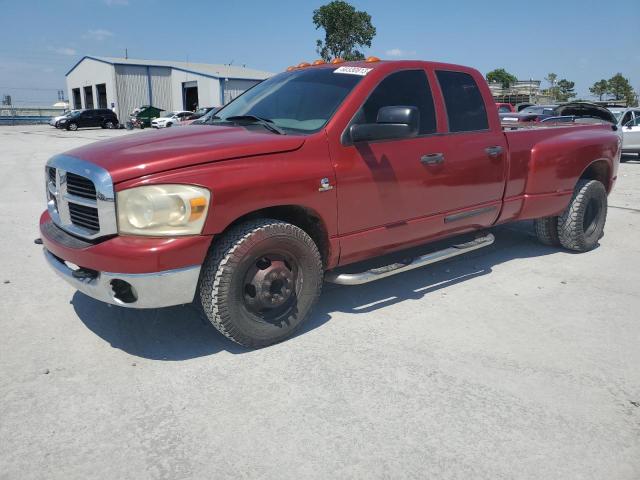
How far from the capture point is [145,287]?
3029 millimetres

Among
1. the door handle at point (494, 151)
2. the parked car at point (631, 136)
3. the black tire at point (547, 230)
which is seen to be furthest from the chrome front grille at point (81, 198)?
the parked car at point (631, 136)

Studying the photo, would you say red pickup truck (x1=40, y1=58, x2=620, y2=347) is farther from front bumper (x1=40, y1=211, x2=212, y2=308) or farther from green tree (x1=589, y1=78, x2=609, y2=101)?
green tree (x1=589, y1=78, x2=609, y2=101)

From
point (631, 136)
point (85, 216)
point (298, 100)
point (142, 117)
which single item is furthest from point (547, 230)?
point (142, 117)

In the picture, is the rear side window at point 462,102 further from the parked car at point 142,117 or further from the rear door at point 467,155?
the parked car at point 142,117

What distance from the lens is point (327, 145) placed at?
358 centimetres

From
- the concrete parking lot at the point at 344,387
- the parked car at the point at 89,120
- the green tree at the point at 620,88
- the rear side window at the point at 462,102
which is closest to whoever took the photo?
the concrete parking lot at the point at 344,387

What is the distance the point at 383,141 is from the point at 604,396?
2117 millimetres

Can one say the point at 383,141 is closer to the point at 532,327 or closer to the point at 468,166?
the point at 468,166

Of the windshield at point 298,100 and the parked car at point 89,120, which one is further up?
the parked car at point 89,120

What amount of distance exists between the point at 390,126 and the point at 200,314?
1952mm

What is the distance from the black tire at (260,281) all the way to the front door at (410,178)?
37 cm

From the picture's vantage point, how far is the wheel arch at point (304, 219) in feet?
11.4

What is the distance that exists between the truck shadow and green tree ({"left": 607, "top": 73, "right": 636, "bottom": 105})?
2380 inches

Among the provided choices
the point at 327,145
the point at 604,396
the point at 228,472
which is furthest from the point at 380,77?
the point at 228,472
